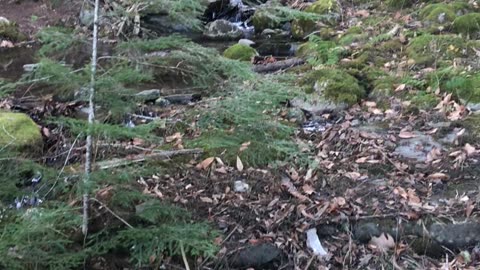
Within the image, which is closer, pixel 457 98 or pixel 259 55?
pixel 457 98

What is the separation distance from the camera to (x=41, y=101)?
6051mm

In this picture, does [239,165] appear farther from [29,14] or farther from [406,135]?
[29,14]

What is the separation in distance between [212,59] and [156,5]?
416 millimetres

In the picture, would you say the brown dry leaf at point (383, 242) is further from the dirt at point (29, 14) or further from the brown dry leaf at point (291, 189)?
the dirt at point (29, 14)

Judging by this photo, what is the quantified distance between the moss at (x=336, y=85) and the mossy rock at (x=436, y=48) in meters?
1.03

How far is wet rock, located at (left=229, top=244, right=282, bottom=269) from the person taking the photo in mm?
3543

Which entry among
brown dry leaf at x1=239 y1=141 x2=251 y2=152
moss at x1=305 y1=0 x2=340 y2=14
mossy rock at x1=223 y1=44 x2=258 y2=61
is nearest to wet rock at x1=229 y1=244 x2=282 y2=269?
brown dry leaf at x1=239 y1=141 x2=251 y2=152

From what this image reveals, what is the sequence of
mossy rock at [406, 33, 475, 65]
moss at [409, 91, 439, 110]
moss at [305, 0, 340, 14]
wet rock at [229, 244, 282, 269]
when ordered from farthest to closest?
moss at [305, 0, 340, 14], mossy rock at [406, 33, 475, 65], moss at [409, 91, 439, 110], wet rock at [229, 244, 282, 269]

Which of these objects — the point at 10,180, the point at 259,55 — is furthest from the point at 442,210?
the point at 259,55

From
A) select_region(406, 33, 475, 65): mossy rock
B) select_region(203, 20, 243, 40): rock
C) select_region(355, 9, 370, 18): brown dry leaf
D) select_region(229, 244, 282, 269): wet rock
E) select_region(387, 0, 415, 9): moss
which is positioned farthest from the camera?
select_region(203, 20, 243, 40): rock

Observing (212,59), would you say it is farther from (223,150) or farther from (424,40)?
(424,40)

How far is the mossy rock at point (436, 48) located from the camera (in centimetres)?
685

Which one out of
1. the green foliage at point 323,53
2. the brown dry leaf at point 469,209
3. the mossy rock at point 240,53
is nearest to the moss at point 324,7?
the mossy rock at point 240,53

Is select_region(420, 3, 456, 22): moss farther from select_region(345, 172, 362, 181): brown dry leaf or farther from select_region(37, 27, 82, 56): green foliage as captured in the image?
select_region(37, 27, 82, 56): green foliage
